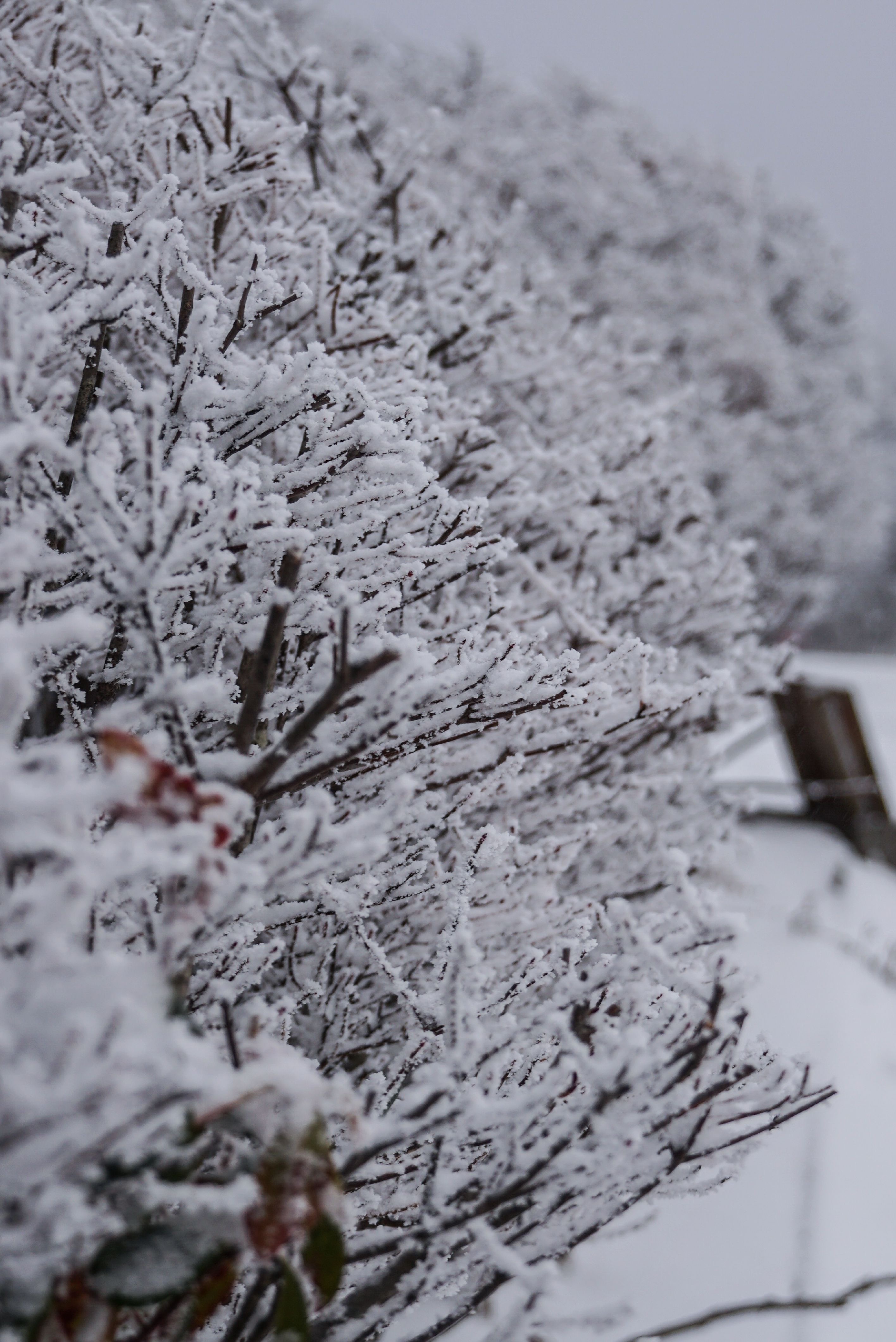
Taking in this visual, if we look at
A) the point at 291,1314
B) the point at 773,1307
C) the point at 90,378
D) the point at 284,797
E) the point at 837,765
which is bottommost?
the point at 837,765

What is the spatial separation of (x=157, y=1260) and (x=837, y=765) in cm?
780

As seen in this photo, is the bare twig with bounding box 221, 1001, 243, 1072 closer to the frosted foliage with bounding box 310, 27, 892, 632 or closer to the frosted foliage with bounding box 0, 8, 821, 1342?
the frosted foliage with bounding box 0, 8, 821, 1342

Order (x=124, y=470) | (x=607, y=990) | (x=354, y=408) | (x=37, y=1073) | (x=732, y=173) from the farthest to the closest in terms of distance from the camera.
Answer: (x=732, y=173) < (x=124, y=470) < (x=354, y=408) < (x=607, y=990) < (x=37, y=1073)

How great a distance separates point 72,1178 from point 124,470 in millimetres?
1981

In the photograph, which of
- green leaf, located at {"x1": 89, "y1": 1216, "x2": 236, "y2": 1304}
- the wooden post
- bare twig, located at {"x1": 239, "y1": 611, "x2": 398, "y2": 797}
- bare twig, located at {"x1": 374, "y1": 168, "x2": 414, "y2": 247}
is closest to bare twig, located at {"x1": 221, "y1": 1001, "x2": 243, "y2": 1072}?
green leaf, located at {"x1": 89, "y1": 1216, "x2": 236, "y2": 1304}

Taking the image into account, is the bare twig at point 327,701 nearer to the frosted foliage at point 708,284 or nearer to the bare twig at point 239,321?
the bare twig at point 239,321

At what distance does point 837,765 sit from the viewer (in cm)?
780

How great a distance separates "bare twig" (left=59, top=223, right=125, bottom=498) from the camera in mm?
1994

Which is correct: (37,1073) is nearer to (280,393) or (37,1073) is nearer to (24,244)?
(280,393)

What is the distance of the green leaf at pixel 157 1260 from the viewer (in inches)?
40.5

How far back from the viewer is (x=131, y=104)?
2539 millimetres

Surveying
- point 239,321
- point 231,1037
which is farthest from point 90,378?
point 231,1037

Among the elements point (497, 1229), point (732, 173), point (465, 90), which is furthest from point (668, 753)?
point (732, 173)

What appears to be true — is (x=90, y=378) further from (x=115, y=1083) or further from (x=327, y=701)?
(x=115, y=1083)
